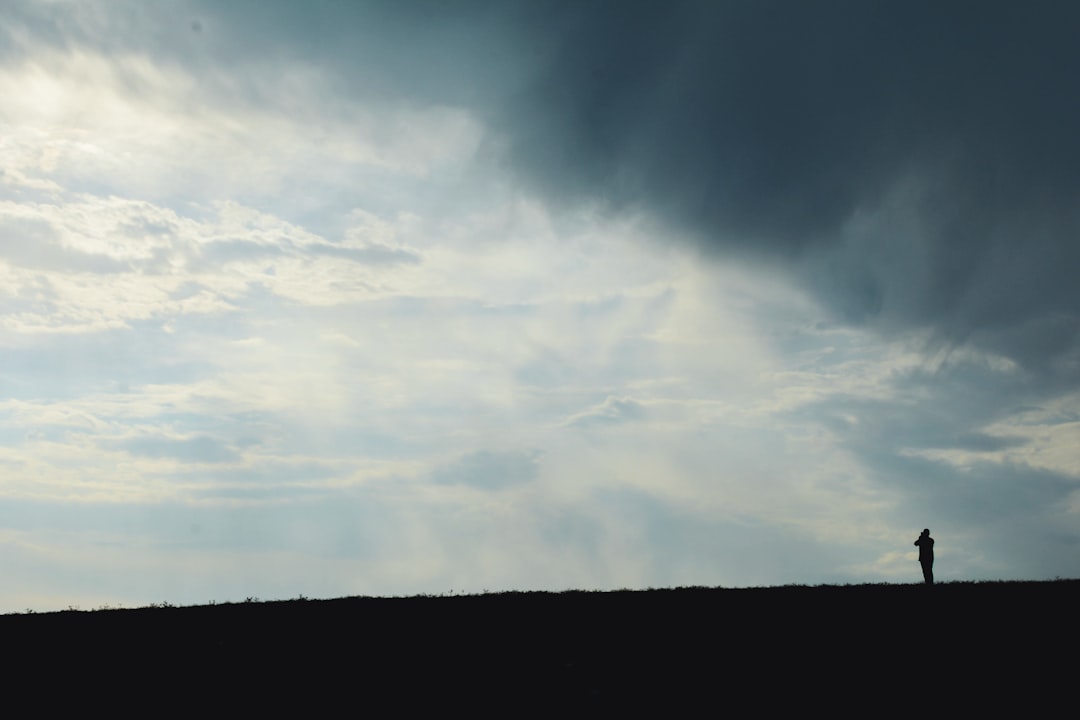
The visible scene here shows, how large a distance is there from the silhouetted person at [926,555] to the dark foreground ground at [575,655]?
4.35m

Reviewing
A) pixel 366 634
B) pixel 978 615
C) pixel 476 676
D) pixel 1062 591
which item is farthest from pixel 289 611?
pixel 1062 591

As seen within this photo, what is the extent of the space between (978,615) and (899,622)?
89.1 inches

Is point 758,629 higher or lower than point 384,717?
higher

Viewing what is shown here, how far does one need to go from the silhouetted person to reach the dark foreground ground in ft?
14.3

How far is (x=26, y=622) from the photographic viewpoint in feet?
91.4

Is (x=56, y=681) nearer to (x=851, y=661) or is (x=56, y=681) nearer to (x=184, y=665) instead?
(x=184, y=665)

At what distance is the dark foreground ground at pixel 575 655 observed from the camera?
19.2 metres

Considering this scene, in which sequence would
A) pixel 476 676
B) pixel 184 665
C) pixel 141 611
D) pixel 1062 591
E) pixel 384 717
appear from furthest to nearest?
pixel 141 611
pixel 1062 591
pixel 184 665
pixel 476 676
pixel 384 717

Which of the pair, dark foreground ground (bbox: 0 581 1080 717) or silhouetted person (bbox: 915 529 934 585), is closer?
dark foreground ground (bbox: 0 581 1080 717)

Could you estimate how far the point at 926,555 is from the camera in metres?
33.3

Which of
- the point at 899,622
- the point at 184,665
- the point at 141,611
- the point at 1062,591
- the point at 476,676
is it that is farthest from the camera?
the point at 141,611

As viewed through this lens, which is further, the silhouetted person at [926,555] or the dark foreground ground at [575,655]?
the silhouetted person at [926,555]

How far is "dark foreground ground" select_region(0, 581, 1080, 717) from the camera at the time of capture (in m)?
19.2

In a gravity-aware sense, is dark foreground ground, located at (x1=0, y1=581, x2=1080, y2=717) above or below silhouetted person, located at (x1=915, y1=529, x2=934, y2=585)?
below
